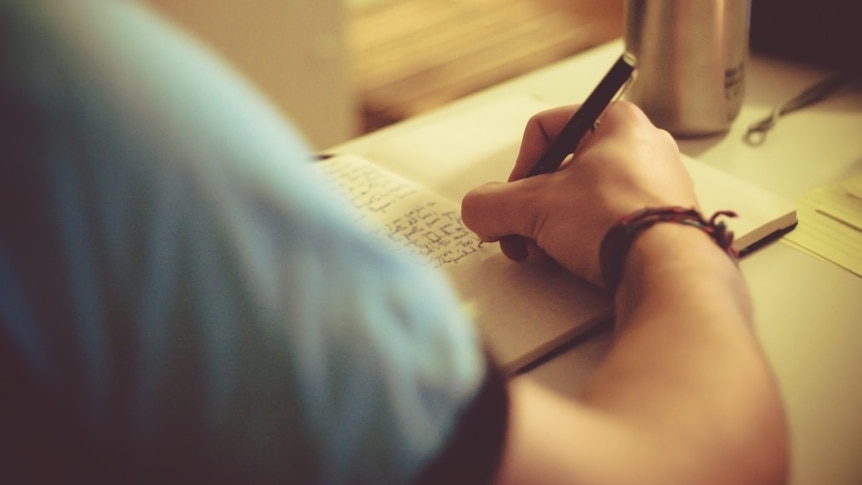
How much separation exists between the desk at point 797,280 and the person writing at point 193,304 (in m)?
0.22

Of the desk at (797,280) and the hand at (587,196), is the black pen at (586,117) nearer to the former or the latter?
the hand at (587,196)

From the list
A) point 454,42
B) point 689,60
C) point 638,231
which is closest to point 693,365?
point 638,231

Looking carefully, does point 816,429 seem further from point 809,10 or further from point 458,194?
point 809,10

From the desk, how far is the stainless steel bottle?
0.09 feet

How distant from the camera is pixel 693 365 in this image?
17.4 inches

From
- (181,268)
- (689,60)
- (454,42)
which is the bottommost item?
(454,42)

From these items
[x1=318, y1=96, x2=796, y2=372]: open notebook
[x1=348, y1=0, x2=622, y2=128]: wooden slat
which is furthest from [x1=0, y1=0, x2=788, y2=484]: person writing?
[x1=348, y1=0, x2=622, y2=128]: wooden slat

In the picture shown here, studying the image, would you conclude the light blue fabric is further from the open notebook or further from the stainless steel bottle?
the stainless steel bottle

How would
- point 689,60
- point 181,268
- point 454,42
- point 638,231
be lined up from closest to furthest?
point 181,268
point 638,231
point 689,60
point 454,42

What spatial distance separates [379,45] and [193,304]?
7.75 feet

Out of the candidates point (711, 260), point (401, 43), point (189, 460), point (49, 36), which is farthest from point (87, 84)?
point (401, 43)

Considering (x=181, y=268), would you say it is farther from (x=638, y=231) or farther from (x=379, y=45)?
(x=379, y=45)

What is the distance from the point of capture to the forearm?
412 mm

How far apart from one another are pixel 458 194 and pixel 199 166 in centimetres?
50
